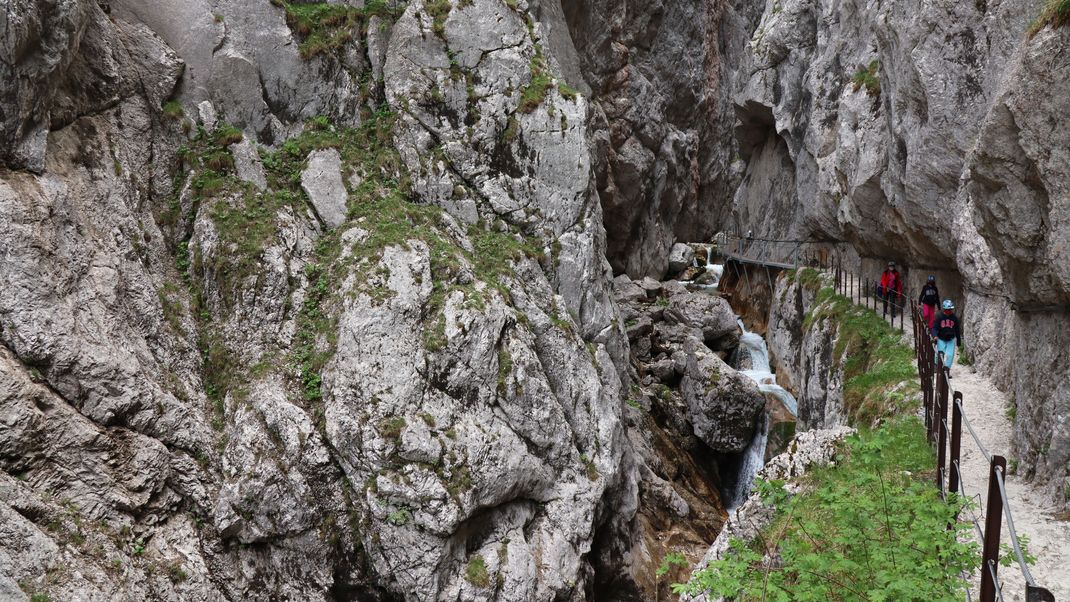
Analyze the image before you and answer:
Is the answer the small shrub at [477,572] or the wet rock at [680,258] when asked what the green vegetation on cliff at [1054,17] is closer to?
the small shrub at [477,572]

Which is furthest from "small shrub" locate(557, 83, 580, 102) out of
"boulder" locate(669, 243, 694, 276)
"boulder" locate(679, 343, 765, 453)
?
"boulder" locate(669, 243, 694, 276)

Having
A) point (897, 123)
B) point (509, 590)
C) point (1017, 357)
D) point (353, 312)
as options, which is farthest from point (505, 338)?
point (897, 123)

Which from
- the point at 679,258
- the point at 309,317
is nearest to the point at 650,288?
the point at 679,258

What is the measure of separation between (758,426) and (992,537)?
18.6 m

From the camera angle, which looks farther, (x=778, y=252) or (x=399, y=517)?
(x=778, y=252)

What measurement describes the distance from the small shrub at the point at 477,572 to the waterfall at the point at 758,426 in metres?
10.4

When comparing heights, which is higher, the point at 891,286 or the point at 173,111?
the point at 891,286

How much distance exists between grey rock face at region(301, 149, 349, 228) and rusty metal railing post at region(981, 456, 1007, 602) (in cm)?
1383

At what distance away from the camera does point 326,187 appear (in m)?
15.6

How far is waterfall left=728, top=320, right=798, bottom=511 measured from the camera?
21531 mm

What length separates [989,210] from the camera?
865cm

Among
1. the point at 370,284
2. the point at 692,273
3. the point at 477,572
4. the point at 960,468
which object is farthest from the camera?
the point at 692,273

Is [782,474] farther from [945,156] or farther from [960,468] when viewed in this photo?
[945,156]

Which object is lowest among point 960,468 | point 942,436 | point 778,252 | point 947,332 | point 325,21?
point 960,468
